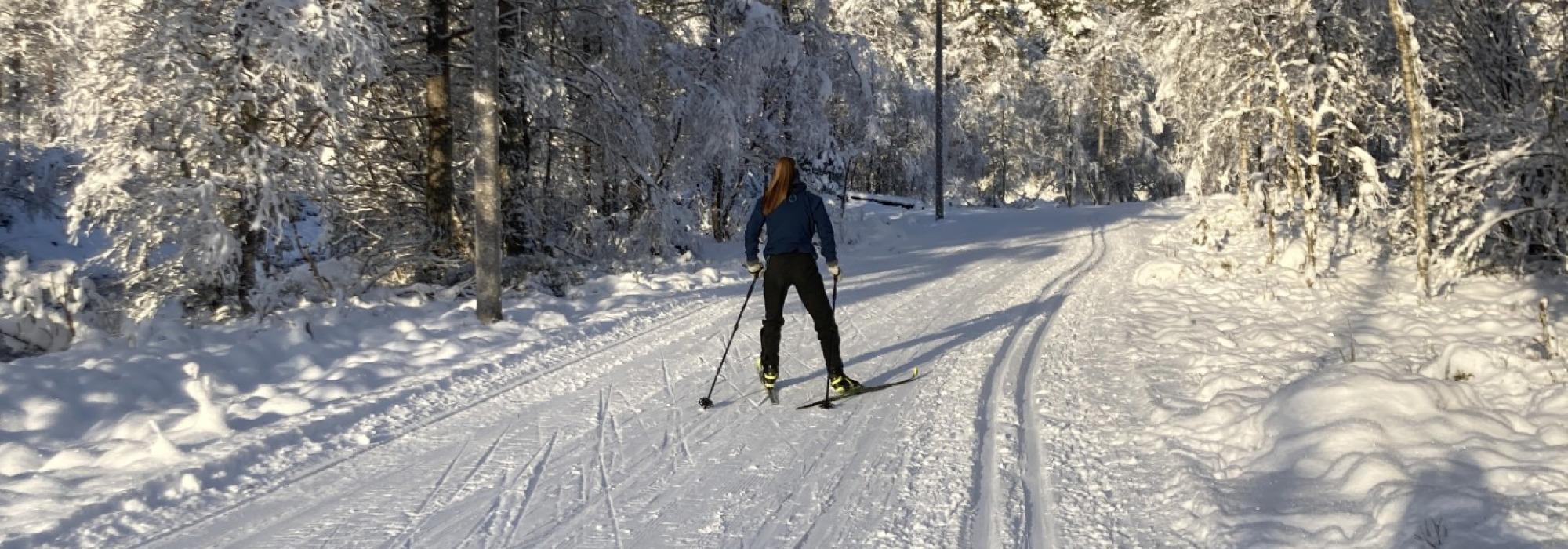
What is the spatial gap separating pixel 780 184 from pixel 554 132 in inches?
275

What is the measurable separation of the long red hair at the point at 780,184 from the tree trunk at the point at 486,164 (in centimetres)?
403

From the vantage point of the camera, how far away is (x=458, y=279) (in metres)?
11.4

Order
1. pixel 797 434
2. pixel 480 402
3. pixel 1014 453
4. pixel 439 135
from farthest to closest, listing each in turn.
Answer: pixel 439 135, pixel 480 402, pixel 797 434, pixel 1014 453

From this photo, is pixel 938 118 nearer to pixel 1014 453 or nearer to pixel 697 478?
pixel 1014 453

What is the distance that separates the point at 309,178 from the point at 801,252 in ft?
18.4

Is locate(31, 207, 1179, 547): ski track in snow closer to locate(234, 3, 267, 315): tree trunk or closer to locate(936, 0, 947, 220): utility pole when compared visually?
locate(234, 3, 267, 315): tree trunk

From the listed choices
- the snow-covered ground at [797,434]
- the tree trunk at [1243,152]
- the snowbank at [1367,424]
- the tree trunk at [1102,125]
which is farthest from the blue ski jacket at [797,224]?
the tree trunk at [1102,125]

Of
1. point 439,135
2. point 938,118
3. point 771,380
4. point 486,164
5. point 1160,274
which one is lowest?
point 771,380

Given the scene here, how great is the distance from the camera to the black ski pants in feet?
21.3

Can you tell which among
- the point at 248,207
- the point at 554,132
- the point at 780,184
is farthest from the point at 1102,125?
the point at 248,207

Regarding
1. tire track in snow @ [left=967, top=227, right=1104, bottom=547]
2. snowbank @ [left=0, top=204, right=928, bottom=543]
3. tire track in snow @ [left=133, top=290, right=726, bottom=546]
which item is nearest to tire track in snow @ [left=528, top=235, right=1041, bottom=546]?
tire track in snow @ [left=967, top=227, right=1104, bottom=547]

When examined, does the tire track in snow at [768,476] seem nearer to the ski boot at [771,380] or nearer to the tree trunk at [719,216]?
the ski boot at [771,380]

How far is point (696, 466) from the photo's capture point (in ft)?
16.6

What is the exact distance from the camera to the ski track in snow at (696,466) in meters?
4.11
